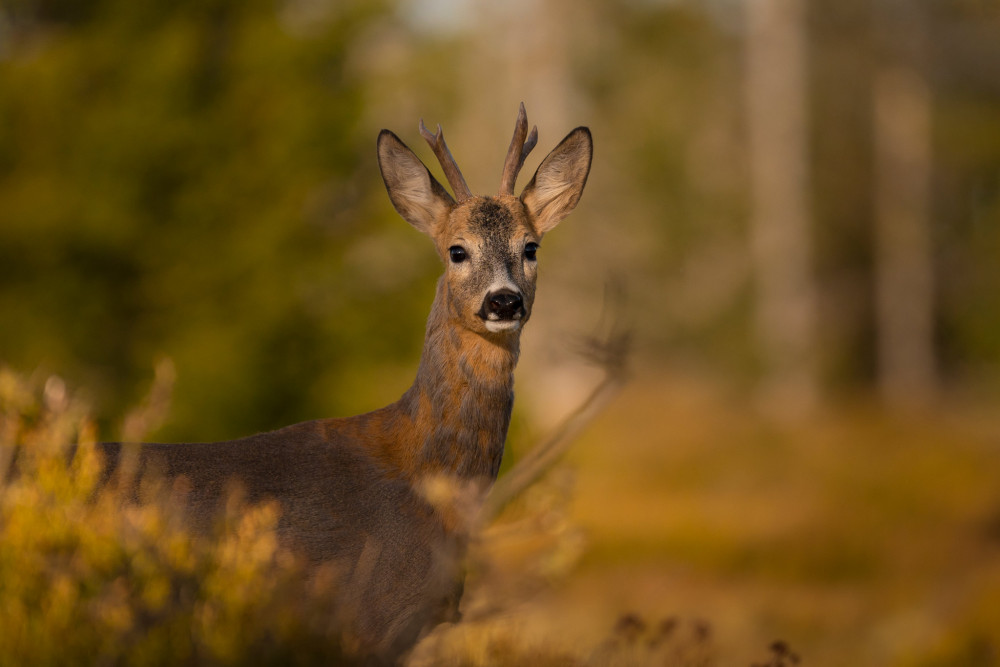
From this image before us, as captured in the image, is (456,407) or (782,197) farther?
(782,197)

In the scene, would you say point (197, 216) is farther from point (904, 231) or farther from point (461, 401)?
point (904, 231)

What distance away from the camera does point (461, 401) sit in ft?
16.4

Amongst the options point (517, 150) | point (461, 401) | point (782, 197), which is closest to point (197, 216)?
point (517, 150)

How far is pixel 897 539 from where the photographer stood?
1580 cm

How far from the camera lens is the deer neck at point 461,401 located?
4.90m

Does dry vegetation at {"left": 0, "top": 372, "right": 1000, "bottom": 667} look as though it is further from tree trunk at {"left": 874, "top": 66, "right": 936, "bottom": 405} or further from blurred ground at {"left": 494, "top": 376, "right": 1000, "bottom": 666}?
tree trunk at {"left": 874, "top": 66, "right": 936, "bottom": 405}

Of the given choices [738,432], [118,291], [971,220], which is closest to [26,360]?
[118,291]

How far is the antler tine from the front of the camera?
5296 millimetres

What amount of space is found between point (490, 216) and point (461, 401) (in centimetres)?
94

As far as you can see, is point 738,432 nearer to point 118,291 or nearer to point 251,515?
point 118,291

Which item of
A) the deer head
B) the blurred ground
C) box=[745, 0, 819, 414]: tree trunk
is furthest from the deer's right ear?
box=[745, 0, 819, 414]: tree trunk

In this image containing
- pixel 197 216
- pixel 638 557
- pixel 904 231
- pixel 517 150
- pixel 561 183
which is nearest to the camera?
pixel 517 150

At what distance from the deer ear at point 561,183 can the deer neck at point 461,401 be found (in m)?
0.85

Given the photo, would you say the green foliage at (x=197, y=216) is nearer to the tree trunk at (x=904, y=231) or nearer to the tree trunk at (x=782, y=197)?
the tree trunk at (x=782, y=197)
